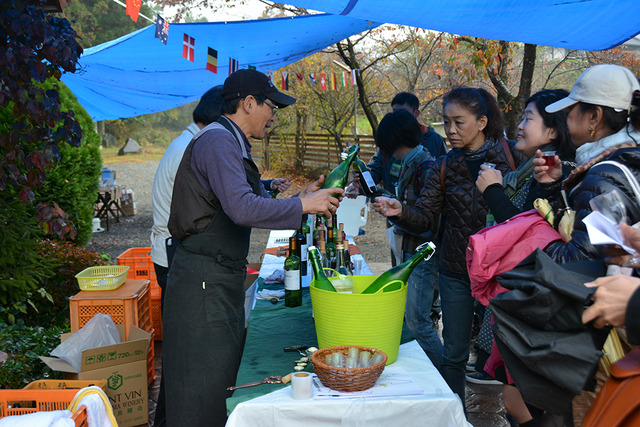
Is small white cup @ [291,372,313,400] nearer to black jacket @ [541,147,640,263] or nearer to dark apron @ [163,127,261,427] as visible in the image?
dark apron @ [163,127,261,427]

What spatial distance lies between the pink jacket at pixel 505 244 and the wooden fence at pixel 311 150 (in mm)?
12660

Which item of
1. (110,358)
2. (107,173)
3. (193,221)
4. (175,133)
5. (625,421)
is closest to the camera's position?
(625,421)

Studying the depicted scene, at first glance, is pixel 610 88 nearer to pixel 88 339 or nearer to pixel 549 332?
pixel 549 332

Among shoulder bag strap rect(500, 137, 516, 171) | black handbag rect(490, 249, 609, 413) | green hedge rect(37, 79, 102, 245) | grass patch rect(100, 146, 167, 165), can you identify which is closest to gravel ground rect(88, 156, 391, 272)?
green hedge rect(37, 79, 102, 245)

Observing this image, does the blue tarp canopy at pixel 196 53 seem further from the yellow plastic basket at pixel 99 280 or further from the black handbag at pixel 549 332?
the black handbag at pixel 549 332

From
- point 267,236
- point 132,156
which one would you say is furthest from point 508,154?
point 132,156

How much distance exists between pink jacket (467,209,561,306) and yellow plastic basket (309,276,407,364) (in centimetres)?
29

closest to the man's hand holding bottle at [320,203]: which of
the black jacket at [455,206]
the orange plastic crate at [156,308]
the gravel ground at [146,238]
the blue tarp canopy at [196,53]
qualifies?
the black jacket at [455,206]

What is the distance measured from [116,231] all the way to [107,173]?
269 centimetres

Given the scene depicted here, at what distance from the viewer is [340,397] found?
1659 millimetres

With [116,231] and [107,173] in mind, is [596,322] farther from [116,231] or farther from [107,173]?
[107,173]

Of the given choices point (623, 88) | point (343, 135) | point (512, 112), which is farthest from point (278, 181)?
point (343, 135)

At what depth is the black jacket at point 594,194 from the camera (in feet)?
4.53

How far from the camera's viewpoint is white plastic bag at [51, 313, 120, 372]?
119 inches
